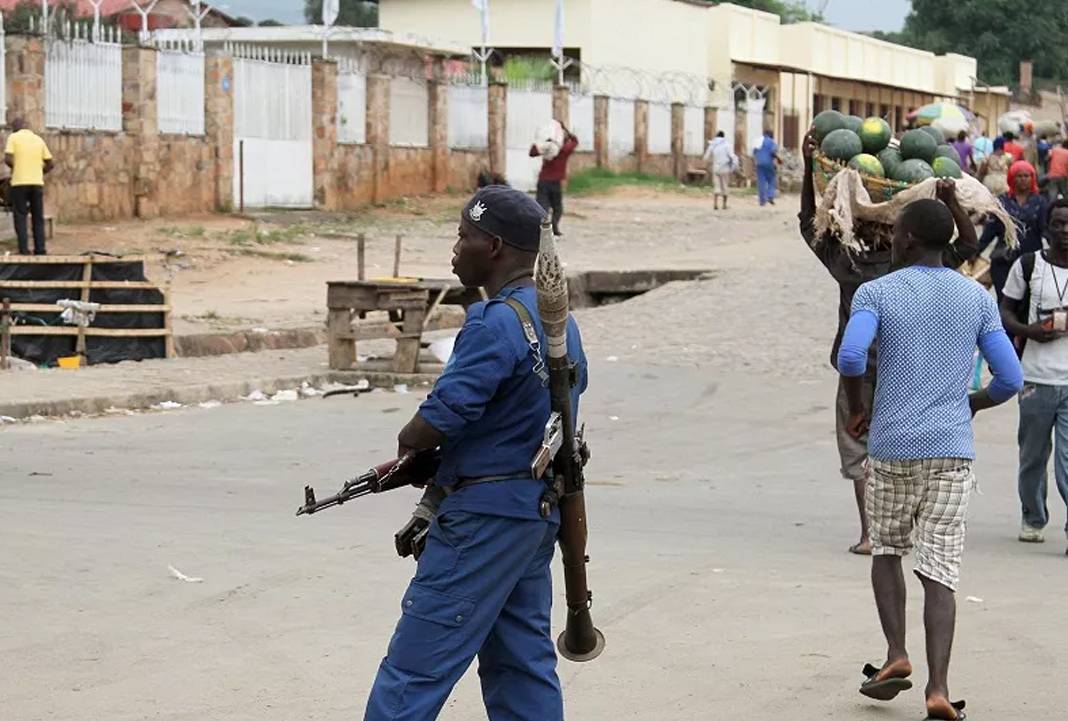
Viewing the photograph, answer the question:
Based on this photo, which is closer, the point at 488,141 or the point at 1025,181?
the point at 1025,181

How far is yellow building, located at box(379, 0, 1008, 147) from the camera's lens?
5178 cm

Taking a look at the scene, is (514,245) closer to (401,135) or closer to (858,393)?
(858,393)

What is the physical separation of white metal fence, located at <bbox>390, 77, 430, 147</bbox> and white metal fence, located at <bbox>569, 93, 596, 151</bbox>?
6.93 m

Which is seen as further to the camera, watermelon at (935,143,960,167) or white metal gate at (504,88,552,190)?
white metal gate at (504,88,552,190)

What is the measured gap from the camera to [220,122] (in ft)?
97.9

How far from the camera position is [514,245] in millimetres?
4727

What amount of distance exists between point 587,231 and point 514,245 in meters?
26.4

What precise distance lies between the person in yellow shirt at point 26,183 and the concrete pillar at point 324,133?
33.1 ft

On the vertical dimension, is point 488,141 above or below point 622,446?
above

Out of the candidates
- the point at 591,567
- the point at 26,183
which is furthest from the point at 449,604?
the point at 26,183

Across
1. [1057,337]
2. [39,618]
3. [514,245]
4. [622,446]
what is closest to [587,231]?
[622,446]

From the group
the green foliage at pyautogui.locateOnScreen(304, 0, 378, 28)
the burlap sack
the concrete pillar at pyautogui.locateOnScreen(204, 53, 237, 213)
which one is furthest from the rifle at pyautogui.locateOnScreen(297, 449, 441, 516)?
the green foliage at pyautogui.locateOnScreen(304, 0, 378, 28)

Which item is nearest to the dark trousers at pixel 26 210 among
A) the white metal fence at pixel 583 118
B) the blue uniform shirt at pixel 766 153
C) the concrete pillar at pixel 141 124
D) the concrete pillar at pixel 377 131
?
the concrete pillar at pixel 141 124

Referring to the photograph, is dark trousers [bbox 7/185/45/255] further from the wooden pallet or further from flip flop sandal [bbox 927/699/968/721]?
flip flop sandal [bbox 927/699/968/721]
